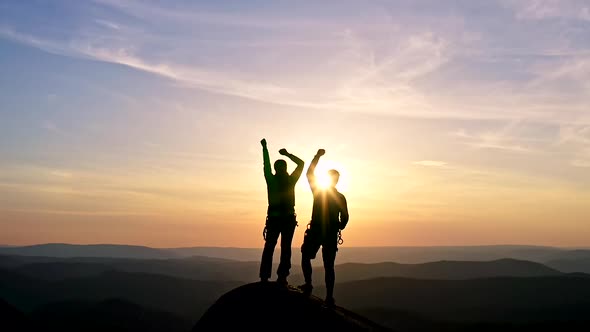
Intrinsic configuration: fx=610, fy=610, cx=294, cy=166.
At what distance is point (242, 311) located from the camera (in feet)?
45.4

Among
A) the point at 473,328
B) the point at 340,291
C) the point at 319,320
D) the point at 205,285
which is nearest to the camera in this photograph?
the point at 319,320

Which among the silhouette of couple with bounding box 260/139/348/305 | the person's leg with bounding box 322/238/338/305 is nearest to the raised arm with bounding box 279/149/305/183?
the silhouette of couple with bounding box 260/139/348/305

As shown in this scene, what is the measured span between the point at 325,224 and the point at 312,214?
0.42m

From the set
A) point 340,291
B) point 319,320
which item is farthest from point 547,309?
point 319,320

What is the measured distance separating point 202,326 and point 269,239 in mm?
2553

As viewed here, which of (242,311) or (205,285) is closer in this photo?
(242,311)

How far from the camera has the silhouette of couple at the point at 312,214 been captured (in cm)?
1394

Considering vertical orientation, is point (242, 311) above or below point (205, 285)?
above

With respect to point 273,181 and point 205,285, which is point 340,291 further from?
point 273,181

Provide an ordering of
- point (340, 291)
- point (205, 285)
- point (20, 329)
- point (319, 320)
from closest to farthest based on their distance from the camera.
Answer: point (319, 320) < point (20, 329) < point (340, 291) < point (205, 285)

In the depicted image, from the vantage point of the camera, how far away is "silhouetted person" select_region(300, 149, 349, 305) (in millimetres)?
13938

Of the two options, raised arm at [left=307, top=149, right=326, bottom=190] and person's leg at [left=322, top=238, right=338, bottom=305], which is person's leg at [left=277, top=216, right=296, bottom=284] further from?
raised arm at [left=307, top=149, right=326, bottom=190]

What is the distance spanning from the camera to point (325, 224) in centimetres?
1405

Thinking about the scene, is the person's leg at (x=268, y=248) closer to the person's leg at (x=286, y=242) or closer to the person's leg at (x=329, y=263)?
the person's leg at (x=286, y=242)
